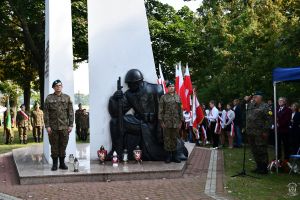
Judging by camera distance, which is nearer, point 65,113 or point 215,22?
point 65,113

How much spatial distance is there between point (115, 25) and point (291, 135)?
5.65 metres

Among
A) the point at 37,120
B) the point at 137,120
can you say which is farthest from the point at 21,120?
the point at 137,120

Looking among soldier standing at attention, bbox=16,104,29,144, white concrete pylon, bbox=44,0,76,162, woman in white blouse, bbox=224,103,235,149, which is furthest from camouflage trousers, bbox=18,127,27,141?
white concrete pylon, bbox=44,0,76,162

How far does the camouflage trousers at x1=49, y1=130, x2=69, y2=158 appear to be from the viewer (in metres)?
11.1

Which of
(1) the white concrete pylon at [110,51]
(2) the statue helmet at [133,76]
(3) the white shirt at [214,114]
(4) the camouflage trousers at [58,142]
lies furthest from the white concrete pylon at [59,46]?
(3) the white shirt at [214,114]

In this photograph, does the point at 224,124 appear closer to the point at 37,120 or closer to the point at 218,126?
the point at 218,126

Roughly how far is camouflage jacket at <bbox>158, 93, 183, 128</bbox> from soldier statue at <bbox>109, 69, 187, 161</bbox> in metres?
0.53

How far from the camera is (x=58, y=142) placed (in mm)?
11195

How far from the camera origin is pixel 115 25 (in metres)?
12.8

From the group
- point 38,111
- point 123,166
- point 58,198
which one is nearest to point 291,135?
point 123,166

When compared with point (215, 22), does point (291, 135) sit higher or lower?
lower

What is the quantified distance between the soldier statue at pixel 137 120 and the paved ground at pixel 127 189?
1.36 metres

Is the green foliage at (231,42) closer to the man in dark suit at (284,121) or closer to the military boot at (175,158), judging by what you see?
the man in dark suit at (284,121)

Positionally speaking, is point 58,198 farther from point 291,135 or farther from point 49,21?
point 291,135
